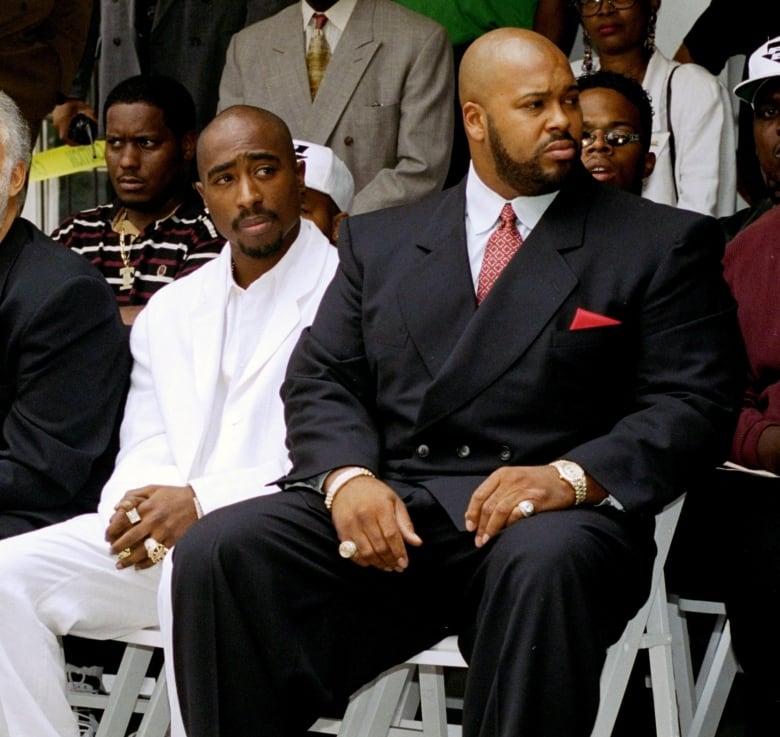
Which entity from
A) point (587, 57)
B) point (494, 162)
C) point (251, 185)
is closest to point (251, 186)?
point (251, 185)

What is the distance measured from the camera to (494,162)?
12.4 ft

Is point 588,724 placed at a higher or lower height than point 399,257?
lower

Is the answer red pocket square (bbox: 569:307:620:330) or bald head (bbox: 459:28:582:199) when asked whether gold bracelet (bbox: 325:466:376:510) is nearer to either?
red pocket square (bbox: 569:307:620:330)

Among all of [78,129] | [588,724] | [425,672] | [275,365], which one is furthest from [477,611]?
[78,129]

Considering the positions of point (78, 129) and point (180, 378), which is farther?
point (78, 129)

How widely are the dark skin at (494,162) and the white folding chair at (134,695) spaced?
0.73 m

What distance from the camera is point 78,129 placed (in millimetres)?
6238

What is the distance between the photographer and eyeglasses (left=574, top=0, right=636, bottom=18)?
215 inches

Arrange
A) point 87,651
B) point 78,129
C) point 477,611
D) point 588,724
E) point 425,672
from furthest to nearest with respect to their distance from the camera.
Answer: point 78,129, point 87,651, point 425,672, point 477,611, point 588,724

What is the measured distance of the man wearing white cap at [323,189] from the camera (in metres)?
5.18

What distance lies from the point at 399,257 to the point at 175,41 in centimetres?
288

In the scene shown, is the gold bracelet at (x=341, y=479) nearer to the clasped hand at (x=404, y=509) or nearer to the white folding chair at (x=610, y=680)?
the clasped hand at (x=404, y=509)

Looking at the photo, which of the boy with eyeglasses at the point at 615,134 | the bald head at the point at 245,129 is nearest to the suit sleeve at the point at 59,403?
the bald head at the point at 245,129

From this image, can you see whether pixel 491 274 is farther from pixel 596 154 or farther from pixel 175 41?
pixel 175 41
